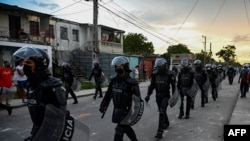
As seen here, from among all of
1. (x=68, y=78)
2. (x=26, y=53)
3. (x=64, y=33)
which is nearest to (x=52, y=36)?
(x=64, y=33)

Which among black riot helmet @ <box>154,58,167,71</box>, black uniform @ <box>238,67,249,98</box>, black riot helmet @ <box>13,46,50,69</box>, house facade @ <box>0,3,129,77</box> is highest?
house facade @ <box>0,3,129,77</box>

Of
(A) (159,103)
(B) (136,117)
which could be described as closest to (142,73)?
(A) (159,103)

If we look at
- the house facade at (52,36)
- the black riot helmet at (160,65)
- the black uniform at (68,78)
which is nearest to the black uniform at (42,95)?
the black riot helmet at (160,65)

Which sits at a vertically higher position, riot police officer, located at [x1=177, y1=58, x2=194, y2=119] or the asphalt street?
riot police officer, located at [x1=177, y1=58, x2=194, y2=119]

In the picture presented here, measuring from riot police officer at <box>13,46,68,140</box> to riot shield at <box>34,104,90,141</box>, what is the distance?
0.11 m

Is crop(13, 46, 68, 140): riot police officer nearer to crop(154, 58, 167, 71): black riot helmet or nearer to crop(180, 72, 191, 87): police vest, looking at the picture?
crop(154, 58, 167, 71): black riot helmet

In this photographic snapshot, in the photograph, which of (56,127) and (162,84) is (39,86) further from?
(162,84)

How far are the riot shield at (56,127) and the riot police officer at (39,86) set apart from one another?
0.36ft

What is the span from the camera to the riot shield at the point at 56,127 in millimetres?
3516

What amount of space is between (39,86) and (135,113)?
2.12 metres

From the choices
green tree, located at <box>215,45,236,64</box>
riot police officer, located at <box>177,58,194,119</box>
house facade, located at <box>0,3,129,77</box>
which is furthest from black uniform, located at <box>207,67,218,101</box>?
green tree, located at <box>215,45,236,64</box>

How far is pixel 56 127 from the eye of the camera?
3553mm

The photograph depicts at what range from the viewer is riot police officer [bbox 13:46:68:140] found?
377 centimetres

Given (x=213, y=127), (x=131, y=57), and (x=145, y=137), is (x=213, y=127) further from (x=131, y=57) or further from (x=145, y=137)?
(x=131, y=57)
